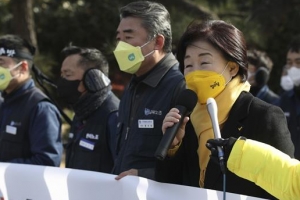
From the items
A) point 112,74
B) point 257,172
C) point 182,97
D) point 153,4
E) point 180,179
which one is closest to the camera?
point 257,172

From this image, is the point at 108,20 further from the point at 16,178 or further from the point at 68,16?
the point at 16,178

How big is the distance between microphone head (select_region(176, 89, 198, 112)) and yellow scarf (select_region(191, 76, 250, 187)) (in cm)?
17

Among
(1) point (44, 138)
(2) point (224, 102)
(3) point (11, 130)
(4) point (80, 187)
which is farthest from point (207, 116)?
(3) point (11, 130)

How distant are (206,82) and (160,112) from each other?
75cm

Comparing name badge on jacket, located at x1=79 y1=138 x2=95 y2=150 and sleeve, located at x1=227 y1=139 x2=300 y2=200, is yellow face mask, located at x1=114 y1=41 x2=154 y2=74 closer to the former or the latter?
name badge on jacket, located at x1=79 y1=138 x2=95 y2=150

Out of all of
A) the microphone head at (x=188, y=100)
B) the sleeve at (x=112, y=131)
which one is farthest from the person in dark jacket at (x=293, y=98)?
the microphone head at (x=188, y=100)

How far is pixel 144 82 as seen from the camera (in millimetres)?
3885

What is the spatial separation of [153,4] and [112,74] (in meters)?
7.37

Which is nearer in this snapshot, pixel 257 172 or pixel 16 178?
pixel 257 172

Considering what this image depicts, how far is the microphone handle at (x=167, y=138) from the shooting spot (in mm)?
2647

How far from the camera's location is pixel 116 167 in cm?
388

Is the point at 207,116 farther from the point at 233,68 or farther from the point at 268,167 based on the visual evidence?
the point at 268,167

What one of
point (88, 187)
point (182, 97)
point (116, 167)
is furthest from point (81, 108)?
point (182, 97)

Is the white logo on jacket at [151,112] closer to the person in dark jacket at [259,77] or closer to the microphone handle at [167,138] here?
the microphone handle at [167,138]
